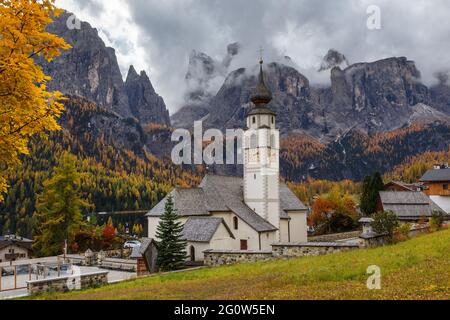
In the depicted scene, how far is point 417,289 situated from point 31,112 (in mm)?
10531

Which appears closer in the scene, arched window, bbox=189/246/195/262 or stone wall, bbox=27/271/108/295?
stone wall, bbox=27/271/108/295

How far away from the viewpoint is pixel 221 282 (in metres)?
17.4

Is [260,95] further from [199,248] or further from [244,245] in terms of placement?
[199,248]

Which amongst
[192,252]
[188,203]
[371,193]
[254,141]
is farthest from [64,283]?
[371,193]

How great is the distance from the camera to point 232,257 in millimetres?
26781

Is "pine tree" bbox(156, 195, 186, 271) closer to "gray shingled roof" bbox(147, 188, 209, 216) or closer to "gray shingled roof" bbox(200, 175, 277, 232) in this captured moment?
"gray shingled roof" bbox(147, 188, 209, 216)

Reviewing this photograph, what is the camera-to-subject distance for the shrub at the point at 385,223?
23984mm

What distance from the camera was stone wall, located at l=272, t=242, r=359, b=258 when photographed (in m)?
24.1

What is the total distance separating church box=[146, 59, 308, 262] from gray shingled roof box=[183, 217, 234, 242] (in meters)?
0.09

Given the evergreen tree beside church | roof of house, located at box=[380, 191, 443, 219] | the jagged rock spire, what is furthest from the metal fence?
the evergreen tree beside church

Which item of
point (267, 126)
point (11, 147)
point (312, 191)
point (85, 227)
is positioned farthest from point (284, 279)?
point (312, 191)

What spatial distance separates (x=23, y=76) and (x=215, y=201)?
33977 mm

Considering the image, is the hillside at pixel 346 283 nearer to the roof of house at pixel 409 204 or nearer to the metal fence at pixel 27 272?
the metal fence at pixel 27 272

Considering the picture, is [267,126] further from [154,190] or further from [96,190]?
[154,190]
